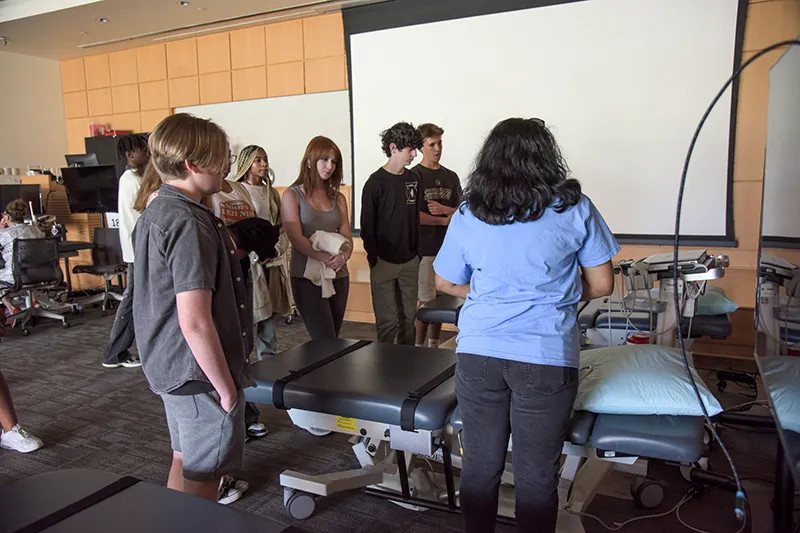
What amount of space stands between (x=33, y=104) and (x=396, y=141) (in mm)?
6462

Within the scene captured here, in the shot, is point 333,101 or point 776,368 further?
point 333,101

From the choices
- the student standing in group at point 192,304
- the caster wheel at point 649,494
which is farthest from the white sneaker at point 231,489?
the caster wheel at point 649,494

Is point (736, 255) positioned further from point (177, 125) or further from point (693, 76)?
point (177, 125)

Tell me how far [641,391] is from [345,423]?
89 centimetres

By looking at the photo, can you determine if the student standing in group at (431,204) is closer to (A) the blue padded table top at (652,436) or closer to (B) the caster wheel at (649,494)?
(B) the caster wheel at (649,494)

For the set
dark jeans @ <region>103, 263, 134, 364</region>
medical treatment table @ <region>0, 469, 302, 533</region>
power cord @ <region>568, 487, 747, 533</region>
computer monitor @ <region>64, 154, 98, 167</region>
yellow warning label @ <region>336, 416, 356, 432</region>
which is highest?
computer monitor @ <region>64, 154, 98, 167</region>

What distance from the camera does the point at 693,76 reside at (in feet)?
12.7

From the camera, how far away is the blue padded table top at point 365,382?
5.55 feet

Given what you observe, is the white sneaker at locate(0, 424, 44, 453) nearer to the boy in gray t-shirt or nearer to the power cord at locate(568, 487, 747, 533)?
the boy in gray t-shirt

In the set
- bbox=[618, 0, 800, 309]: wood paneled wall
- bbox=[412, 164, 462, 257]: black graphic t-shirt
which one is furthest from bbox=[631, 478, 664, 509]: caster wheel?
bbox=[618, 0, 800, 309]: wood paneled wall

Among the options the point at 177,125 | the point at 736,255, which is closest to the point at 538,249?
the point at 177,125

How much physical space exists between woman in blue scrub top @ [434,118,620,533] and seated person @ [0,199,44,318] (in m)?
4.63

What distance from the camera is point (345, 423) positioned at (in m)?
1.83

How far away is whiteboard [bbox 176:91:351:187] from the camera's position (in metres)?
5.42
